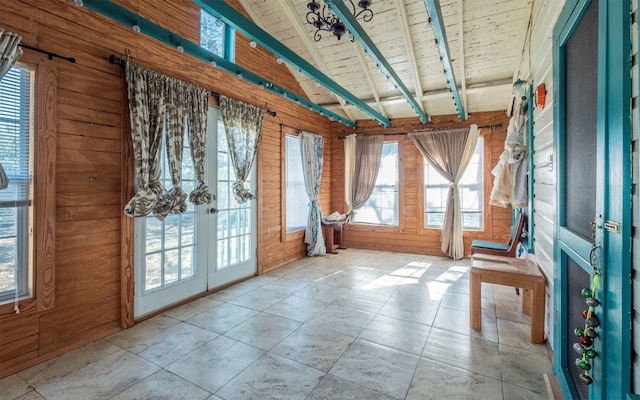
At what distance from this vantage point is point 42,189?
219cm

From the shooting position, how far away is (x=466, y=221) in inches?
215

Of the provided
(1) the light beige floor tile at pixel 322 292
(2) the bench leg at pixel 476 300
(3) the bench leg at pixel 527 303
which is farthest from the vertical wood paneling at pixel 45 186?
(3) the bench leg at pixel 527 303

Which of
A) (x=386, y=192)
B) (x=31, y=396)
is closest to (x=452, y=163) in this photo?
(x=386, y=192)

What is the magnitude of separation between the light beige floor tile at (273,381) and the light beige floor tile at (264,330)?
0.87 feet

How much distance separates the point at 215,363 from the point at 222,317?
0.80m

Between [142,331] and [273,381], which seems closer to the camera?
[273,381]

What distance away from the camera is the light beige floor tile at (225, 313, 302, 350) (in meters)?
2.47

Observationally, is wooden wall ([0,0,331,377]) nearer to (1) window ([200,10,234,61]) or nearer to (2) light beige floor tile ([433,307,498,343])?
(1) window ([200,10,234,61])

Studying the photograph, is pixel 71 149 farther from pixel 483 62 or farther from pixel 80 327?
pixel 483 62

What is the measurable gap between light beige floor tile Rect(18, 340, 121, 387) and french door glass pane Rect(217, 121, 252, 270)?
1473 millimetres

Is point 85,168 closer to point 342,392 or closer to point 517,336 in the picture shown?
point 342,392

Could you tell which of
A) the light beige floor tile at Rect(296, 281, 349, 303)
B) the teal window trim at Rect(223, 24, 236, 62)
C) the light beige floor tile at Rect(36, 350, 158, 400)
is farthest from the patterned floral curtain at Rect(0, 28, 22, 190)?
the light beige floor tile at Rect(296, 281, 349, 303)

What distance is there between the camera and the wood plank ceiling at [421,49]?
3506mm

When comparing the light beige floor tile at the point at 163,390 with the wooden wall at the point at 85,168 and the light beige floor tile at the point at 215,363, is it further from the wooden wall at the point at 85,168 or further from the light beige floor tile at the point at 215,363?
the wooden wall at the point at 85,168
